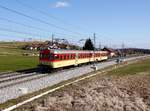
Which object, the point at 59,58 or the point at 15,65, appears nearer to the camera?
the point at 59,58

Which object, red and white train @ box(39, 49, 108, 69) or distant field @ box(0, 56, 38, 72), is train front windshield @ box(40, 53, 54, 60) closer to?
red and white train @ box(39, 49, 108, 69)

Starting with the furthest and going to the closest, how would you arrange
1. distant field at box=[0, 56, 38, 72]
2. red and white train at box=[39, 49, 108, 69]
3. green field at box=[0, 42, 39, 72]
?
green field at box=[0, 42, 39, 72]
distant field at box=[0, 56, 38, 72]
red and white train at box=[39, 49, 108, 69]

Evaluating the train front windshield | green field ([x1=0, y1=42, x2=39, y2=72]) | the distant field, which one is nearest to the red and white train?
the train front windshield

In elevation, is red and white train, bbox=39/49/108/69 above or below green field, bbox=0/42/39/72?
above

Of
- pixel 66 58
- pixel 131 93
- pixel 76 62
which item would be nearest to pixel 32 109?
pixel 131 93

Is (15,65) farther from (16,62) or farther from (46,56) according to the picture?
(46,56)

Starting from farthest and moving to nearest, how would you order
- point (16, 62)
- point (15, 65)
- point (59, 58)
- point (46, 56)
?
point (16, 62)
point (15, 65)
point (59, 58)
point (46, 56)

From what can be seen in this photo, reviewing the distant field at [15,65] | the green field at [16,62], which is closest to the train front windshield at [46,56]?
the green field at [16,62]

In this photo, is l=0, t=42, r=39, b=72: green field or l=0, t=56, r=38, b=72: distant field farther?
l=0, t=42, r=39, b=72: green field

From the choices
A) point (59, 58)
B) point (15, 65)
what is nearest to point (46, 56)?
point (59, 58)

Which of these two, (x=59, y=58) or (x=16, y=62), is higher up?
(x=59, y=58)

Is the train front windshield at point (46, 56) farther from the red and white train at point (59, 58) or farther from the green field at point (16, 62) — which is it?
the green field at point (16, 62)

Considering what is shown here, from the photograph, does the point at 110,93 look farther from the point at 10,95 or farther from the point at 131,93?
the point at 10,95

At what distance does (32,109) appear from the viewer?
15.8m
